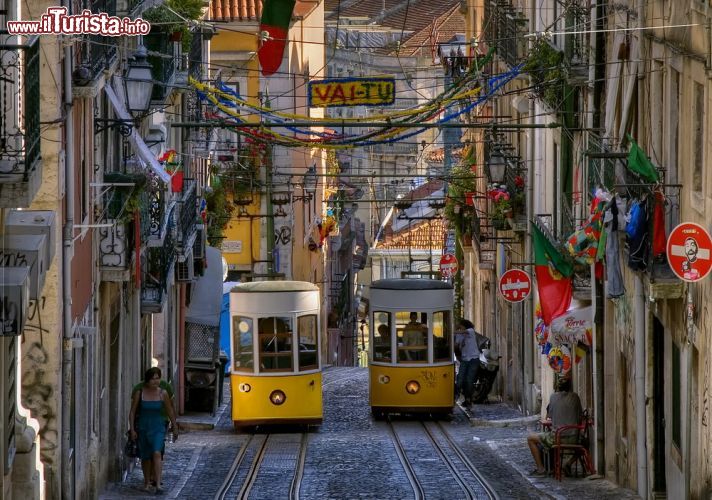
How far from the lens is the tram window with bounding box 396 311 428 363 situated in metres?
27.0

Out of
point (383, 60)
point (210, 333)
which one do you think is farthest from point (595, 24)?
point (383, 60)

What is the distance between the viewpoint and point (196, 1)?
25.3 m

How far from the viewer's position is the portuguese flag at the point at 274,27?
2103 centimetres

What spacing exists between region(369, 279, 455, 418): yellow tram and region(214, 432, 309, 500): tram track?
2101 millimetres

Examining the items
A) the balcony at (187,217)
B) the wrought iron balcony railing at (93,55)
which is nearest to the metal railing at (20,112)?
the wrought iron balcony railing at (93,55)

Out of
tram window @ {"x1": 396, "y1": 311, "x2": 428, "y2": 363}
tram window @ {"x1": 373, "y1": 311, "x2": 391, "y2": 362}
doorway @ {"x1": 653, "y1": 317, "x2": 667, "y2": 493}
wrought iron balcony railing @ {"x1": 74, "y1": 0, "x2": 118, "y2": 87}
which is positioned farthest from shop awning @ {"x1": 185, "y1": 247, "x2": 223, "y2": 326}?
doorway @ {"x1": 653, "y1": 317, "x2": 667, "y2": 493}

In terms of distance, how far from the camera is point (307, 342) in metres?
25.3

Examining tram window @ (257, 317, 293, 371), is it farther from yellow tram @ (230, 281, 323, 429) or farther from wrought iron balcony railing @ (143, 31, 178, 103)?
wrought iron balcony railing @ (143, 31, 178, 103)

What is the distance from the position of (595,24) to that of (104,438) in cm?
748

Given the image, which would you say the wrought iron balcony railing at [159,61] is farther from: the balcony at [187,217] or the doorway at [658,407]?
the doorway at [658,407]

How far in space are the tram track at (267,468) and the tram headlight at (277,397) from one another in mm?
523

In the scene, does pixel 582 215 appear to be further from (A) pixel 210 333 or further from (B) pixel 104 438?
(A) pixel 210 333

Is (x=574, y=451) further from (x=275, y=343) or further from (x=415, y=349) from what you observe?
(x=415, y=349)

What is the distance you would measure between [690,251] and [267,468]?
33.2ft
